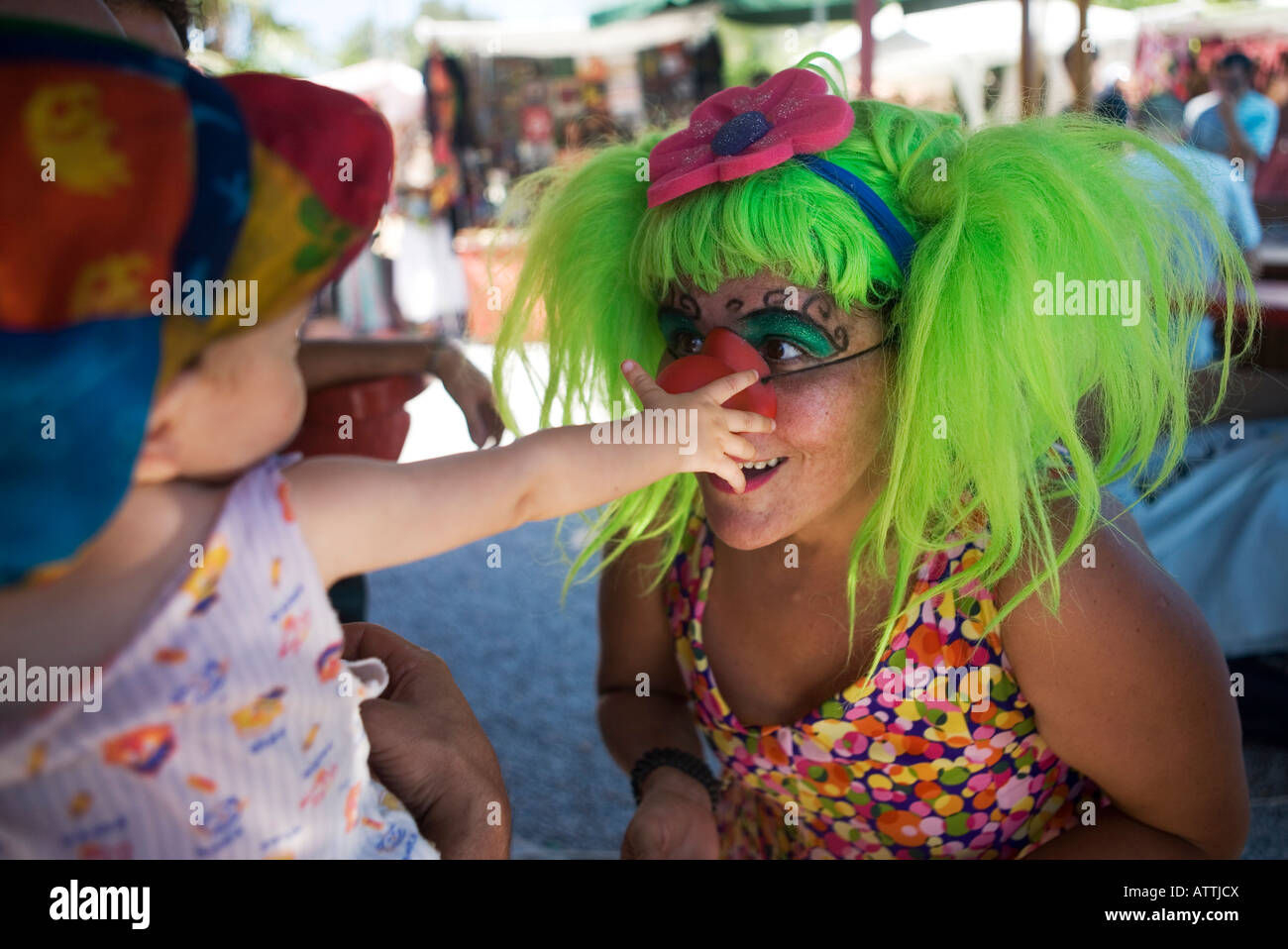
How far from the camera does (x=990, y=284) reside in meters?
1.46

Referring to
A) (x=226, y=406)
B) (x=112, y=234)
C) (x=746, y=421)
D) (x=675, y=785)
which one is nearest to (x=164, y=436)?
(x=226, y=406)

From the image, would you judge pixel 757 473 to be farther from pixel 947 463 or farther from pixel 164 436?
pixel 164 436

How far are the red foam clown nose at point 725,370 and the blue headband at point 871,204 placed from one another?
0.85ft

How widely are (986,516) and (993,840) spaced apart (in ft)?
1.90

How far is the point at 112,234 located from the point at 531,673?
312cm

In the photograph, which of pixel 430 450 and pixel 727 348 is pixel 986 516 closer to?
pixel 727 348

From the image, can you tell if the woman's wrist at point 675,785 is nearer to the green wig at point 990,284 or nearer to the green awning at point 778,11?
the green wig at point 990,284

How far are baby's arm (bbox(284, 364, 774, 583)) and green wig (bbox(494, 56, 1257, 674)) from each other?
0.40 meters

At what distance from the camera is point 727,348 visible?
1.44 metres

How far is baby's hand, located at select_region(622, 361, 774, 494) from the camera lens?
48.1 inches

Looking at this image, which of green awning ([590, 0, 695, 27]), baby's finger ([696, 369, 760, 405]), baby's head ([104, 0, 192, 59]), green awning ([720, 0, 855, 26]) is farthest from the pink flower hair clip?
green awning ([720, 0, 855, 26])

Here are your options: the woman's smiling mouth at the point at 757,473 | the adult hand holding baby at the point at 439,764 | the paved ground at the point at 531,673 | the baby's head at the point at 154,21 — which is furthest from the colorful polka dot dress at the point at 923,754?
the baby's head at the point at 154,21

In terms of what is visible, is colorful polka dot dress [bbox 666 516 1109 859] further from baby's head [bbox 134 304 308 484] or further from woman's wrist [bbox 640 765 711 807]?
baby's head [bbox 134 304 308 484]

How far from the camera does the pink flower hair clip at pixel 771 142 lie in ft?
4.79
